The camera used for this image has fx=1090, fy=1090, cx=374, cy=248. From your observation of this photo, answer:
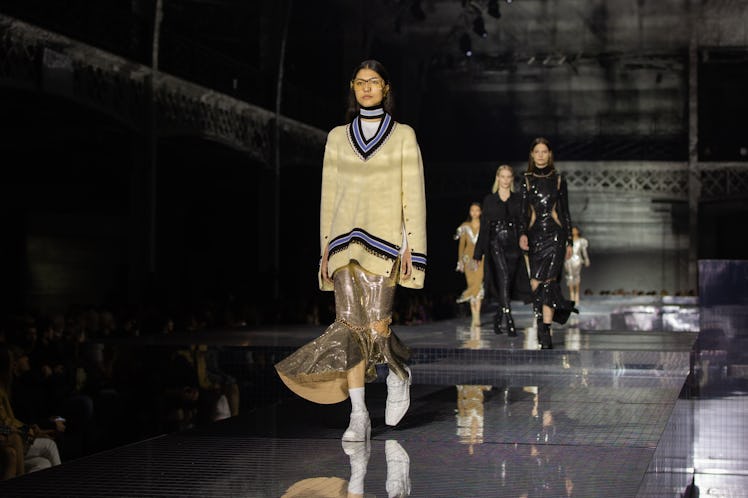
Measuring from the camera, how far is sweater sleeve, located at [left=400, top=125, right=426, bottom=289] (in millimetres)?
4973

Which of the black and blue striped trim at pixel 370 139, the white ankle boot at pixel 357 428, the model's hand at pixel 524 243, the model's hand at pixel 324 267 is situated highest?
the black and blue striped trim at pixel 370 139

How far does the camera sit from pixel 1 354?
5949mm

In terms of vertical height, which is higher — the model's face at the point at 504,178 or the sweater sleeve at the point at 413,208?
the model's face at the point at 504,178

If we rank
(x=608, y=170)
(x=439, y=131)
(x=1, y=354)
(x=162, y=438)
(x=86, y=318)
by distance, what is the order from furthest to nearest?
1. (x=439, y=131)
2. (x=608, y=170)
3. (x=86, y=318)
4. (x=1, y=354)
5. (x=162, y=438)

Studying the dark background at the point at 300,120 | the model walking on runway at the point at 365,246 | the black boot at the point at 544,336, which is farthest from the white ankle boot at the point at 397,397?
the dark background at the point at 300,120

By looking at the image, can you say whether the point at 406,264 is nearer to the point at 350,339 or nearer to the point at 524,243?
the point at 350,339

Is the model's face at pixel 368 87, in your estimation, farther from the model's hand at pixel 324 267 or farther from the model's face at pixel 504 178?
the model's face at pixel 504 178

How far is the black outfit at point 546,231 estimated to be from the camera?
870 centimetres

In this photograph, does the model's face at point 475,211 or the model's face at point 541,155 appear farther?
the model's face at point 475,211

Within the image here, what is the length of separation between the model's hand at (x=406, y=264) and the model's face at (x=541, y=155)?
12.7ft

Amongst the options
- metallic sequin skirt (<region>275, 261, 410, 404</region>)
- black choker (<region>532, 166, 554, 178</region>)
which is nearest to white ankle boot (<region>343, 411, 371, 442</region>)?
metallic sequin skirt (<region>275, 261, 410, 404</region>)

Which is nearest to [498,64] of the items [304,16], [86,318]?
[304,16]

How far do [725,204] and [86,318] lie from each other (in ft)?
68.4

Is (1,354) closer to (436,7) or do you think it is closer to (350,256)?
(350,256)
